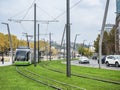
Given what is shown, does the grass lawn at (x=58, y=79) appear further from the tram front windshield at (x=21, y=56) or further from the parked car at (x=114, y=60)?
the tram front windshield at (x=21, y=56)

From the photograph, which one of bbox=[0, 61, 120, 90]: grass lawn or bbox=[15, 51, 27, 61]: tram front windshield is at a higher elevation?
bbox=[15, 51, 27, 61]: tram front windshield

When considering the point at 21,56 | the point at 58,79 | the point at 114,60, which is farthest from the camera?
the point at 21,56

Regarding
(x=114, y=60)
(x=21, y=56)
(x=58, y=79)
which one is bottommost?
(x=58, y=79)

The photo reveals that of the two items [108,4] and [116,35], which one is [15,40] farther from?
[108,4]

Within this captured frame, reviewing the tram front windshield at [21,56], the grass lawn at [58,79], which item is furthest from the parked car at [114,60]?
the grass lawn at [58,79]

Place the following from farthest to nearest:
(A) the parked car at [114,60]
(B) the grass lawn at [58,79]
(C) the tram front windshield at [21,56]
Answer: (C) the tram front windshield at [21,56] → (A) the parked car at [114,60] → (B) the grass lawn at [58,79]

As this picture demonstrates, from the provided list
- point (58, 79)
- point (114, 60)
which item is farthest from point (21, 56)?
point (58, 79)

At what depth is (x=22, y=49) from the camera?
5791cm

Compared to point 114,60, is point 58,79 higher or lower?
lower

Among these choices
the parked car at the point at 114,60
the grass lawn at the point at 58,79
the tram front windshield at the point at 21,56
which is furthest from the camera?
the tram front windshield at the point at 21,56

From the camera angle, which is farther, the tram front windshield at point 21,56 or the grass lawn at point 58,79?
the tram front windshield at point 21,56

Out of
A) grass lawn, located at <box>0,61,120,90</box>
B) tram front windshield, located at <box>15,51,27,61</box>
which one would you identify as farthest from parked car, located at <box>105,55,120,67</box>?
grass lawn, located at <box>0,61,120,90</box>

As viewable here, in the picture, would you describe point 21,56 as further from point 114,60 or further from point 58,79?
point 58,79

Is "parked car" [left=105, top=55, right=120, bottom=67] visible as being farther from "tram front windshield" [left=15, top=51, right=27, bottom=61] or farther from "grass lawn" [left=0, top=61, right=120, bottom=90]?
"grass lawn" [left=0, top=61, right=120, bottom=90]
